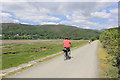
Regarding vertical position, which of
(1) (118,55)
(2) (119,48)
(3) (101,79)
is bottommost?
(3) (101,79)

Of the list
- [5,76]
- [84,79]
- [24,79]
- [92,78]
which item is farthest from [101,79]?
[5,76]

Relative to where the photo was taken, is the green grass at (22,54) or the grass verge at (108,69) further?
the green grass at (22,54)

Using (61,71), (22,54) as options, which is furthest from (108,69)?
(22,54)

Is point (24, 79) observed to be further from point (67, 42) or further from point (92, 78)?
point (67, 42)

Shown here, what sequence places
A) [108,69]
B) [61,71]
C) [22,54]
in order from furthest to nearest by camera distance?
[22,54], [108,69], [61,71]

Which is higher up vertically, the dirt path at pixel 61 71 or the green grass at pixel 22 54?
the dirt path at pixel 61 71

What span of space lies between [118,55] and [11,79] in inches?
213

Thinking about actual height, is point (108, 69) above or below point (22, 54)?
above

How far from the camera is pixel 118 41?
6180mm

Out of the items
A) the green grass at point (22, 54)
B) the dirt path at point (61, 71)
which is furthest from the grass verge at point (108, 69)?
the green grass at point (22, 54)

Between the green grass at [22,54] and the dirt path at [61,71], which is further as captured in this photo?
the green grass at [22,54]

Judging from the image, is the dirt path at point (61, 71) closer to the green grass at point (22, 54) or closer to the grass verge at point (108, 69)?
the grass verge at point (108, 69)

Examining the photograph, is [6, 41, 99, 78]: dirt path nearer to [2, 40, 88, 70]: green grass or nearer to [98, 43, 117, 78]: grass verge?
[98, 43, 117, 78]: grass verge

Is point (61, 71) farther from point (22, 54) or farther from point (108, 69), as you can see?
point (22, 54)
